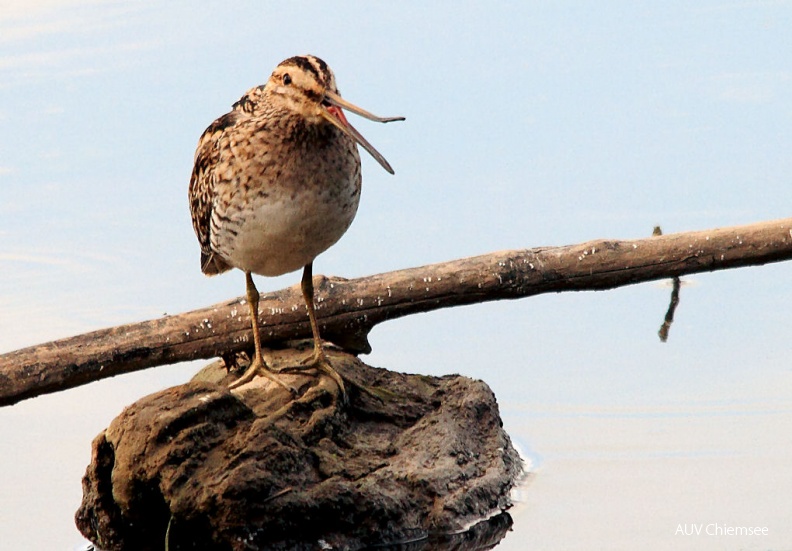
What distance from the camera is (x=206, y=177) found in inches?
304

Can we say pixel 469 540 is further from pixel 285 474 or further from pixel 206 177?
pixel 206 177

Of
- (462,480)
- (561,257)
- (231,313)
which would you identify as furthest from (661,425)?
(231,313)

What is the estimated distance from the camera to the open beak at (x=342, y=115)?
6.89 metres

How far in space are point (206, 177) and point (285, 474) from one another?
1.52m

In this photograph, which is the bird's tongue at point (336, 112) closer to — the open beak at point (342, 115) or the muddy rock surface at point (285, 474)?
the open beak at point (342, 115)

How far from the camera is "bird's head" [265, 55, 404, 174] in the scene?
709 centimetres

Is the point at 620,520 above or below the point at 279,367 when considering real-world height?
below

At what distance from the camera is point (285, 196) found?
730cm

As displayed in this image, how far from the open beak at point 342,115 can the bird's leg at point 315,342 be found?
1063 mm

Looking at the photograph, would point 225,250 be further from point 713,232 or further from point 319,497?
point 713,232

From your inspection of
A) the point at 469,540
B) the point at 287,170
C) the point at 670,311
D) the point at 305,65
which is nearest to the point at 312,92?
the point at 305,65

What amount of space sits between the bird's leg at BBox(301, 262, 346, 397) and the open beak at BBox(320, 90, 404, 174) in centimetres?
106

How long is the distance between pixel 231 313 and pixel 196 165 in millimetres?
910

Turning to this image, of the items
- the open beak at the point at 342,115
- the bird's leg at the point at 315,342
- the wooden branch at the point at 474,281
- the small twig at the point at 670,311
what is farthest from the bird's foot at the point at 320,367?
the small twig at the point at 670,311
